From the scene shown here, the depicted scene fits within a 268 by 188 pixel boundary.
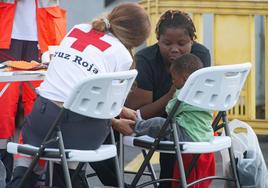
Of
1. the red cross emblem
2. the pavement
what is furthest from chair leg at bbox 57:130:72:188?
the pavement

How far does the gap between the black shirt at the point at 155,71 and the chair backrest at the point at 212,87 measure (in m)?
0.64

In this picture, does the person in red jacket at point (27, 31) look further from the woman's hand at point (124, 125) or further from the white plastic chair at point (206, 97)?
the white plastic chair at point (206, 97)

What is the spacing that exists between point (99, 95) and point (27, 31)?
1588 mm

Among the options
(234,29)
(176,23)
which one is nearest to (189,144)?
(176,23)

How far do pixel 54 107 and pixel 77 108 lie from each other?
289 millimetres

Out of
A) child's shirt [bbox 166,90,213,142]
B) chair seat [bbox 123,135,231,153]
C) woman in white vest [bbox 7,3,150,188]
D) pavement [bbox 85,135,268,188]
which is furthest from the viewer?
pavement [bbox 85,135,268,188]

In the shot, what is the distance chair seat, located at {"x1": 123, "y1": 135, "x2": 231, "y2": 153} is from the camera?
12.9 feet

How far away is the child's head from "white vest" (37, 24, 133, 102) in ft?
1.15

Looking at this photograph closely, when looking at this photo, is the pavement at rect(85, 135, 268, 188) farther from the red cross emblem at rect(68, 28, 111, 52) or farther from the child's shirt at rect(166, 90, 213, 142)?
the red cross emblem at rect(68, 28, 111, 52)

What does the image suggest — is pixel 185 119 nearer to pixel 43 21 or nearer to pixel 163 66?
pixel 163 66

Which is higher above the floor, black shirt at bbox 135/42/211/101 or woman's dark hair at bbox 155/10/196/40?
woman's dark hair at bbox 155/10/196/40

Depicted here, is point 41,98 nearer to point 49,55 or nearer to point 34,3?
point 49,55

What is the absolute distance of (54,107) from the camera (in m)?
3.83

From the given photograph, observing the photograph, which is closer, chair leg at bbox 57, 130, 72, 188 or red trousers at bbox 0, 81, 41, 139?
→ chair leg at bbox 57, 130, 72, 188
